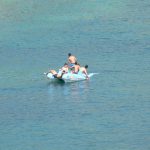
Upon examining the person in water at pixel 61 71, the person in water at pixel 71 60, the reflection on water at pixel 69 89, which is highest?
the person in water at pixel 71 60

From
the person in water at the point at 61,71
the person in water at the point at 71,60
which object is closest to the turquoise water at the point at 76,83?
the person in water at the point at 61,71

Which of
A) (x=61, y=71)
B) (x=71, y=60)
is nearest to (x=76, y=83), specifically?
(x=61, y=71)

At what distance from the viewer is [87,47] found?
93875 millimetres

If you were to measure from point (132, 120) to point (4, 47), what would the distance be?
83.7ft

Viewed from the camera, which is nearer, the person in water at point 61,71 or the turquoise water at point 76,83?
the turquoise water at point 76,83

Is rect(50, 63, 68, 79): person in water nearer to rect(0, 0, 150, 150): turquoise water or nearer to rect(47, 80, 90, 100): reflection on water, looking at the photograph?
rect(47, 80, 90, 100): reflection on water

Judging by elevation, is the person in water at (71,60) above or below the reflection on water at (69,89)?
above

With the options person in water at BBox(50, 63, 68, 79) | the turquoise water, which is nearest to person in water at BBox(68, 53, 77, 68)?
the turquoise water

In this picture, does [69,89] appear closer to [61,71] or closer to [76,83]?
[76,83]

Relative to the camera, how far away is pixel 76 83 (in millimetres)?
81938

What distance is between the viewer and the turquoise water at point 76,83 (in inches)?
2721

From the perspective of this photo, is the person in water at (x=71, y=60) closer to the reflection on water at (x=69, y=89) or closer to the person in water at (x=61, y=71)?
the person in water at (x=61, y=71)

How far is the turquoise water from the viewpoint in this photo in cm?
6912

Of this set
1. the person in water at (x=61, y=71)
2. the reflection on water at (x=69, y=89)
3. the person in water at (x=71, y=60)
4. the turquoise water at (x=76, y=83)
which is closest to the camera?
the turquoise water at (x=76, y=83)
